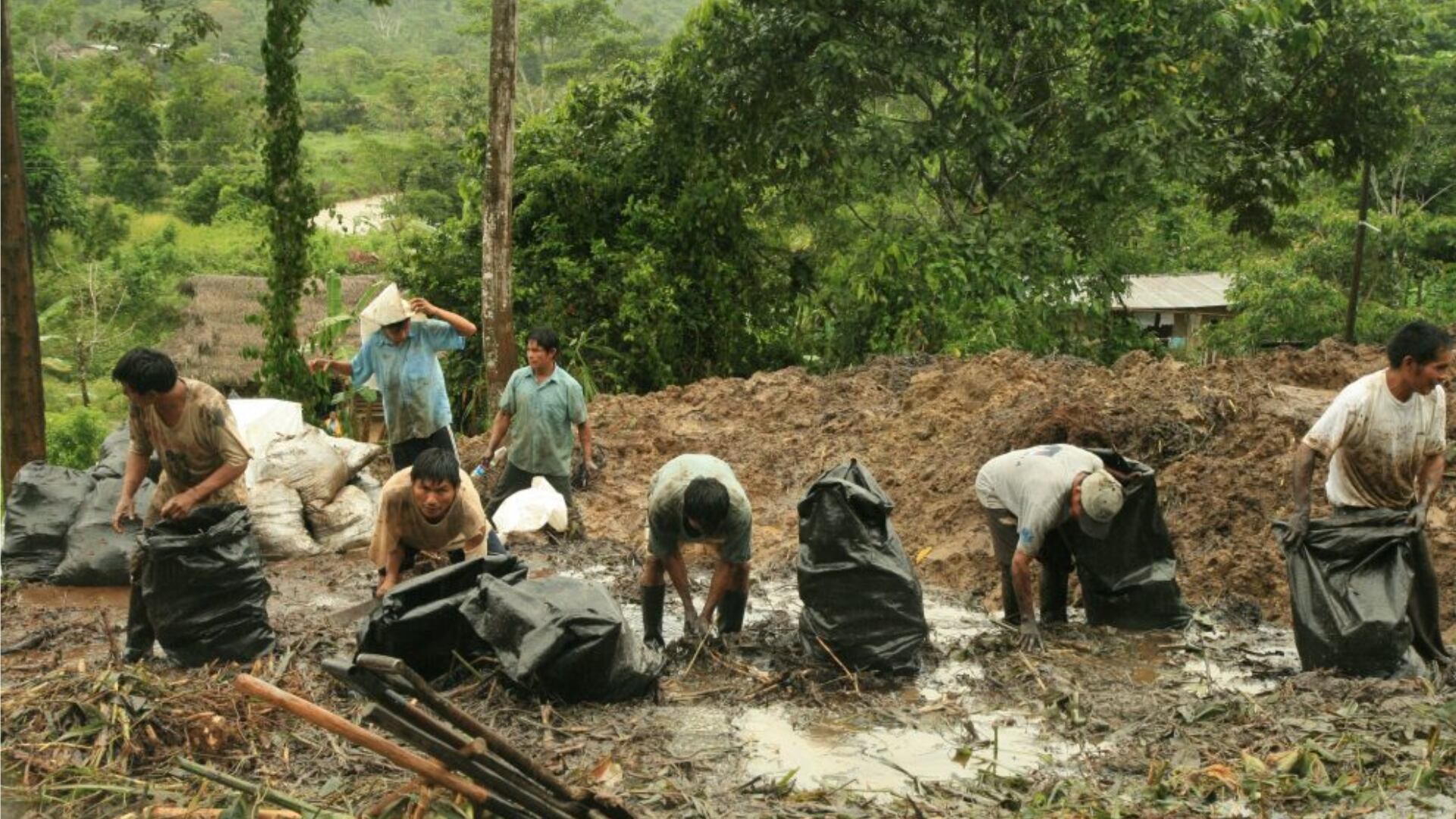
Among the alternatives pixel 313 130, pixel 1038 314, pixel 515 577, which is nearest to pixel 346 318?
pixel 1038 314

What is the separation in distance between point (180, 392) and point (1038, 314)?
9.31 meters

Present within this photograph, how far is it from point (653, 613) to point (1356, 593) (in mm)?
2932

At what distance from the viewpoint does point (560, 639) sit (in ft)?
17.0

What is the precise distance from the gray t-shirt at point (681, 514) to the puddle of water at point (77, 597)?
328 cm

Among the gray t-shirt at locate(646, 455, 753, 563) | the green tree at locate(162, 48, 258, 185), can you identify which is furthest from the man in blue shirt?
the green tree at locate(162, 48, 258, 185)

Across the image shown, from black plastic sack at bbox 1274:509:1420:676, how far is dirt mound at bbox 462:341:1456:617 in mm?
1591

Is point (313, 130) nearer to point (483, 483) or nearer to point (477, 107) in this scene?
point (477, 107)

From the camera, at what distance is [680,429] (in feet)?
36.8

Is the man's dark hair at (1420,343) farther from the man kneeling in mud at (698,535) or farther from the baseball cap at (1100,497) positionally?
the man kneeling in mud at (698,535)

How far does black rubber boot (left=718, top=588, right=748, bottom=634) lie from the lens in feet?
20.5

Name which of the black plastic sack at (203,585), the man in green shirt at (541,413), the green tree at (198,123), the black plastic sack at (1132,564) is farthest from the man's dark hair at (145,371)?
the green tree at (198,123)

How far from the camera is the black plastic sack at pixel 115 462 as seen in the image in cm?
801

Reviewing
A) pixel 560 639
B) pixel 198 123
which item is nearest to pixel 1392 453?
pixel 560 639

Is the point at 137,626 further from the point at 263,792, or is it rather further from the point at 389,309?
the point at 389,309
